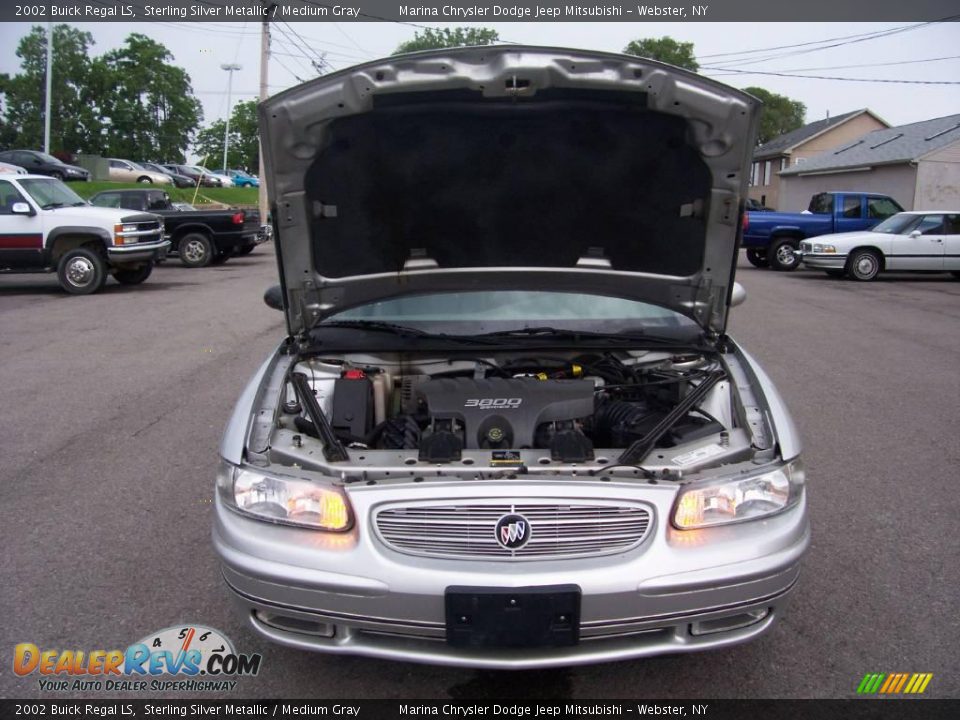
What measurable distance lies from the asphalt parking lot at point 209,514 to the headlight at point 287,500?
0.48 metres

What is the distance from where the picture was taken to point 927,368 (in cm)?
847

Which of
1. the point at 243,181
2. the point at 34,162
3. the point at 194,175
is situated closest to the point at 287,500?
the point at 34,162

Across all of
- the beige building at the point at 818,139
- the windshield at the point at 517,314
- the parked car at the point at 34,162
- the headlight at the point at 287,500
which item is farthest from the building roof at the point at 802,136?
the headlight at the point at 287,500

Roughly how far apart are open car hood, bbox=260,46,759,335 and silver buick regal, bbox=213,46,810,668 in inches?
0.4

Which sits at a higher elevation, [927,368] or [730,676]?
[927,368]

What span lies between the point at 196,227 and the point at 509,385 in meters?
16.6

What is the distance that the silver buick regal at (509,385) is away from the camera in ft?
8.33

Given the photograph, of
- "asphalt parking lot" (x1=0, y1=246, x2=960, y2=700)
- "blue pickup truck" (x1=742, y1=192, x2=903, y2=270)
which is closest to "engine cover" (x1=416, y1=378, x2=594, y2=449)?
"asphalt parking lot" (x1=0, y1=246, x2=960, y2=700)

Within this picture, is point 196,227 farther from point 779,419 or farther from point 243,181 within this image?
point 243,181

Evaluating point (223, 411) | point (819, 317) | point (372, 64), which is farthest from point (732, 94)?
point (819, 317)

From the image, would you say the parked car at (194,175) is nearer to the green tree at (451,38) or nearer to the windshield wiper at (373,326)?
the green tree at (451,38)

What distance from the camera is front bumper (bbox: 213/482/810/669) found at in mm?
Answer: 2492

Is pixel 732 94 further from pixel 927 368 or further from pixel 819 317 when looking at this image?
pixel 819 317

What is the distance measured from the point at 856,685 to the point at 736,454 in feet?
2.99
